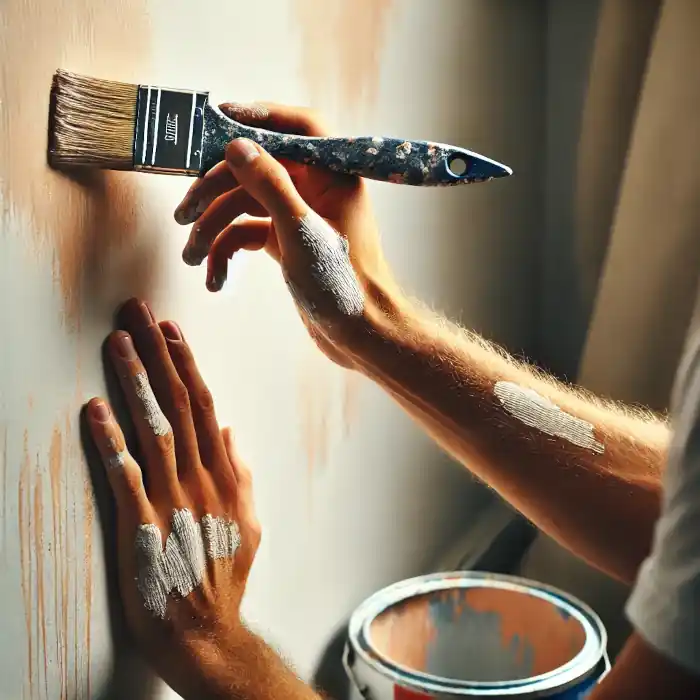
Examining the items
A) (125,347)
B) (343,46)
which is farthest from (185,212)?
(343,46)

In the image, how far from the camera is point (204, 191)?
622 millimetres

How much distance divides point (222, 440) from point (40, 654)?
238mm

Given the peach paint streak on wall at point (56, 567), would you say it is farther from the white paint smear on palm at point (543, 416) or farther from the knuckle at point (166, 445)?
the white paint smear on palm at point (543, 416)

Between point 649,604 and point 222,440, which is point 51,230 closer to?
point 222,440

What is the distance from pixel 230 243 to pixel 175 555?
28 centimetres

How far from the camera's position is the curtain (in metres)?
1.06

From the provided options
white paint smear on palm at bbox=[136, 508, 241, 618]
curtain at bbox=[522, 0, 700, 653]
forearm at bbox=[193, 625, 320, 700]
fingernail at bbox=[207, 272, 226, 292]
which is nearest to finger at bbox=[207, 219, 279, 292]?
fingernail at bbox=[207, 272, 226, 292]

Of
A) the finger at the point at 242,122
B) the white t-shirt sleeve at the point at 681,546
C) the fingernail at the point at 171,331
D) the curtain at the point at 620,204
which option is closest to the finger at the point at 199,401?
the fingernail at the point at 171,331

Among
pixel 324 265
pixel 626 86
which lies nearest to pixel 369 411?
pixel 324 265

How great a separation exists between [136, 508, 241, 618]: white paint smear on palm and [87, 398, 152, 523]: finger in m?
0.02

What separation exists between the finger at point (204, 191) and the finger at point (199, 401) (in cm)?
10

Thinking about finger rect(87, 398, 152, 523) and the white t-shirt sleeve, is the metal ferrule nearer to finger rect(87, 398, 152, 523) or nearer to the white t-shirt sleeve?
finger rect(87, 398, 152, 523)

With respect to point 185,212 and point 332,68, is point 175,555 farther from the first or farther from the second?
point 332,68

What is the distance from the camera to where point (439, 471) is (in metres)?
1.15
